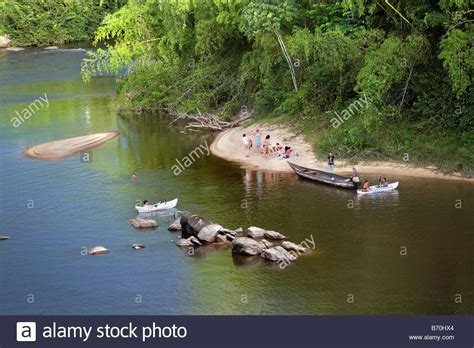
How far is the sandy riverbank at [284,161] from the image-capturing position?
59969 mm

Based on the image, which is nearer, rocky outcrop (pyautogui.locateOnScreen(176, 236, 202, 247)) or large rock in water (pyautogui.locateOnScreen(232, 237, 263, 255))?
Answer: large rock in water (pyautogui.locateOnScreen(232, 237, 263, 255))

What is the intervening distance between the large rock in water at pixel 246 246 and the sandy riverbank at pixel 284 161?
1500cm

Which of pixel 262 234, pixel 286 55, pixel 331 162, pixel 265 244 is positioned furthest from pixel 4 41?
pixel 265 244

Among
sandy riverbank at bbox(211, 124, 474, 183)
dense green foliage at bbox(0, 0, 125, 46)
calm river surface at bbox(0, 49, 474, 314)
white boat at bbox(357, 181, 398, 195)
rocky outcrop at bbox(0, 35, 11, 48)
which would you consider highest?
dense green foliage at bbox(0, 0, 125, 46)

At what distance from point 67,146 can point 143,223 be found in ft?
78.5

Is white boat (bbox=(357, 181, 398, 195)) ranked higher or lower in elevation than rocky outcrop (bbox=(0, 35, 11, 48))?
lower

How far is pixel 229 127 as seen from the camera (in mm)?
77625

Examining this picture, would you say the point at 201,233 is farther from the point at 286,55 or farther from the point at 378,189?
the point at 286,55

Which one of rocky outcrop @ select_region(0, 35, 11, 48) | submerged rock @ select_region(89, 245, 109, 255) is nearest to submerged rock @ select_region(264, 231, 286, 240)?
submerged rock @ select_region(89, 245, 109, 255)

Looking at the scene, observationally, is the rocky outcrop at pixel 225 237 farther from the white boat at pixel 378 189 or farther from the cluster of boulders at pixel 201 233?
the white boat at pixel 378 189

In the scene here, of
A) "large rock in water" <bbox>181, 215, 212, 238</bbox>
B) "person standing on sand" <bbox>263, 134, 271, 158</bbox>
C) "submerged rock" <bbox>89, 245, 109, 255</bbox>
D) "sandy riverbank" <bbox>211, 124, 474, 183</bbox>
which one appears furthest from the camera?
"person standing on sand" <bbox>263, 134, 271, 158</bbox>

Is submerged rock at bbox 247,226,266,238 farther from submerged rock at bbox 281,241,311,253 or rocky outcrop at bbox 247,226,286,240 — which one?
submerged rock at bbox 281,241,311,253

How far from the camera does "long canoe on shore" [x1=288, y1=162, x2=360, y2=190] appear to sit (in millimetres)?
57188

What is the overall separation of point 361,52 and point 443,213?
2005cm
